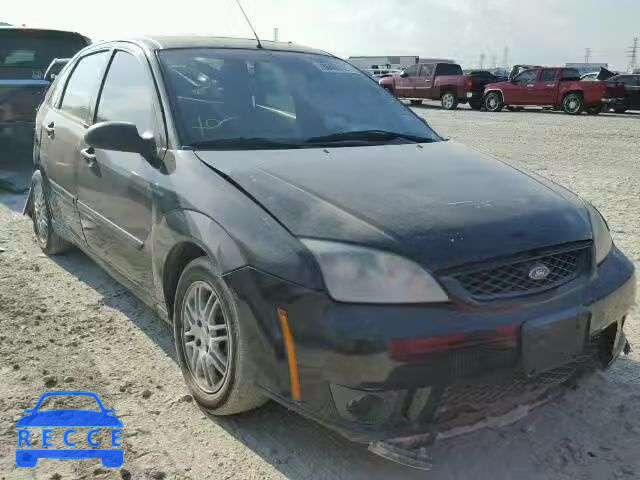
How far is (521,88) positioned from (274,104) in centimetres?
2013

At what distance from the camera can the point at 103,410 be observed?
2822 mm

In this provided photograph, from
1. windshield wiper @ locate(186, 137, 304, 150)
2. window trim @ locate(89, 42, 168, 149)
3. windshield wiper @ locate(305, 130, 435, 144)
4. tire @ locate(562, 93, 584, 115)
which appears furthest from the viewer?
tire @ locate(562, 93, 584, 115)

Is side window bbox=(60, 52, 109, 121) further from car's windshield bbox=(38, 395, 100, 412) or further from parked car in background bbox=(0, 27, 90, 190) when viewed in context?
parked car in background bbox=(0, 27, 90, 190)

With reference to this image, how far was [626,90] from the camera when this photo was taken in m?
20.5

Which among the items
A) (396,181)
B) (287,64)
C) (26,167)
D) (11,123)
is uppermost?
(287,64)

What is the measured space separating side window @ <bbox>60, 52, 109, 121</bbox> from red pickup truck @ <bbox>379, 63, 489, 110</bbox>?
19332mm

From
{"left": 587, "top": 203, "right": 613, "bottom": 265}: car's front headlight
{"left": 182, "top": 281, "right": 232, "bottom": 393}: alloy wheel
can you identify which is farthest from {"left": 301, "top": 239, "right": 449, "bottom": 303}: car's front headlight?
{"left": 587, "top": 203, "right": 613, "bottom": 265}: car's front headlight

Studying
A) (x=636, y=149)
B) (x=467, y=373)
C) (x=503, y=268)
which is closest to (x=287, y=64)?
(x=503, y=268)

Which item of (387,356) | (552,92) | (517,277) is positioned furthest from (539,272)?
(552,92)

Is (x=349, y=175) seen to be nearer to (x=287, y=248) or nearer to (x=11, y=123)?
(x=287, y=248)

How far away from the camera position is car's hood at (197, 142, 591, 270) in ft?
7.43

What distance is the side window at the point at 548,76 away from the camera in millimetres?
20991

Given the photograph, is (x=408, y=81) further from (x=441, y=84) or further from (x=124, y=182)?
(x=124, y=182)

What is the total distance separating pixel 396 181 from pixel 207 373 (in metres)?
1.17
